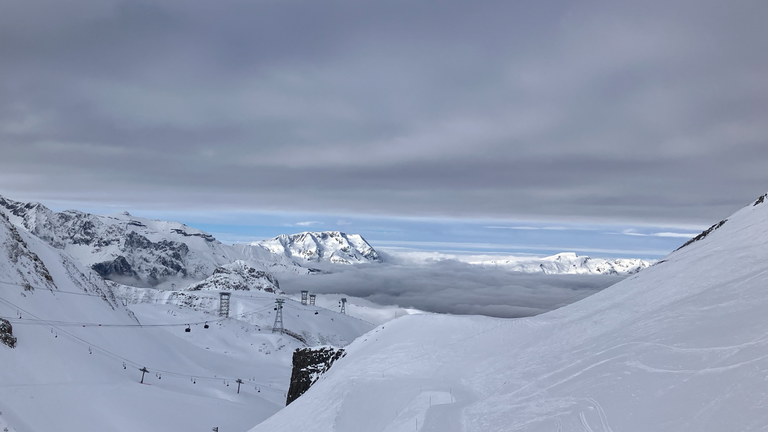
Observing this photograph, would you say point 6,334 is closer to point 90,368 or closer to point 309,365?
point 90,368

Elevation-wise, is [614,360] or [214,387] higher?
[614,360]

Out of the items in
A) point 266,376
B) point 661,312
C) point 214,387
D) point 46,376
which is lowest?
point 266,376

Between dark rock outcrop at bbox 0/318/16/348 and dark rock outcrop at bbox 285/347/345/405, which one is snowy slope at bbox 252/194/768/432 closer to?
dark rock outcrop at bbox 285/347/345/405

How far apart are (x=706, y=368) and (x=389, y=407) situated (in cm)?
1078

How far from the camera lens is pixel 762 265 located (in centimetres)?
1359

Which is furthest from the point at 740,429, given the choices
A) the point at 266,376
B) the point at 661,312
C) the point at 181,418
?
the point at 266,376

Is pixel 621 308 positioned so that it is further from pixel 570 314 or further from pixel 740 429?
pixel 740 429

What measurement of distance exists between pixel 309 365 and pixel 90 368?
92.4 ft

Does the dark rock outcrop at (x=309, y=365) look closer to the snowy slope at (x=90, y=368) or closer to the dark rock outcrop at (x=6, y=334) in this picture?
the snowy slope at (x=90, y=368)

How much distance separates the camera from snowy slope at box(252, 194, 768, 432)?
8.50 m

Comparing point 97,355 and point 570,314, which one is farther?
point 97,355

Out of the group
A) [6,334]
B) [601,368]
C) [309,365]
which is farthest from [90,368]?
[601,368]

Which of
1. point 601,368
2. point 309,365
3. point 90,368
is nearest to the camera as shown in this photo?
point 601,368

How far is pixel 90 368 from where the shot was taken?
152 ft
